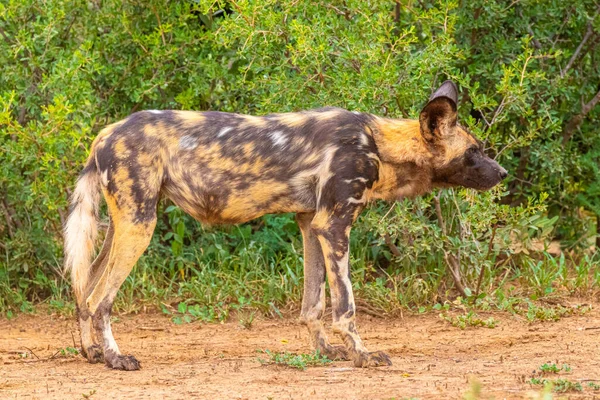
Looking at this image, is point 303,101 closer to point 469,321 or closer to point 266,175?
point 266,175

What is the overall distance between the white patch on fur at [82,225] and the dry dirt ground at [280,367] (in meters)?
0.60

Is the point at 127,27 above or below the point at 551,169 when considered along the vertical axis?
above

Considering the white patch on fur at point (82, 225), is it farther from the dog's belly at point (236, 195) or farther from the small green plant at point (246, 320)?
the small green plant at point (246, 320)

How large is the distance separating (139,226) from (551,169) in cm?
346

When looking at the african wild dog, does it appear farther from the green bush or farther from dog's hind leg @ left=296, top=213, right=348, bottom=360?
the green bush

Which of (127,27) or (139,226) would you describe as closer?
(139,226)

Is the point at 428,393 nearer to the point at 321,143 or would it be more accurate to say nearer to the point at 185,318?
the point at 321,143

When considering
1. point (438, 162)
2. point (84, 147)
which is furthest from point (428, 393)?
point (84, 147)

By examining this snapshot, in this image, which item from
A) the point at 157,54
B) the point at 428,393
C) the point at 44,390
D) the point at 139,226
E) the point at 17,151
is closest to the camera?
the point at 428,393

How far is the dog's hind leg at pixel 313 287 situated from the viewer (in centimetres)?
598

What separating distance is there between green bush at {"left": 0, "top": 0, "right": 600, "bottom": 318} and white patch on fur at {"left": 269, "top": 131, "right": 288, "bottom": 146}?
0.85 metres

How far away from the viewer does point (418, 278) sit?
24.2ft

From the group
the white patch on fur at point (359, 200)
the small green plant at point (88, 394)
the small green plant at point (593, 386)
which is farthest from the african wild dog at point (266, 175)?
the small green plant at point (593, 386)

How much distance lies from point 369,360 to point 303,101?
7.12 feet
